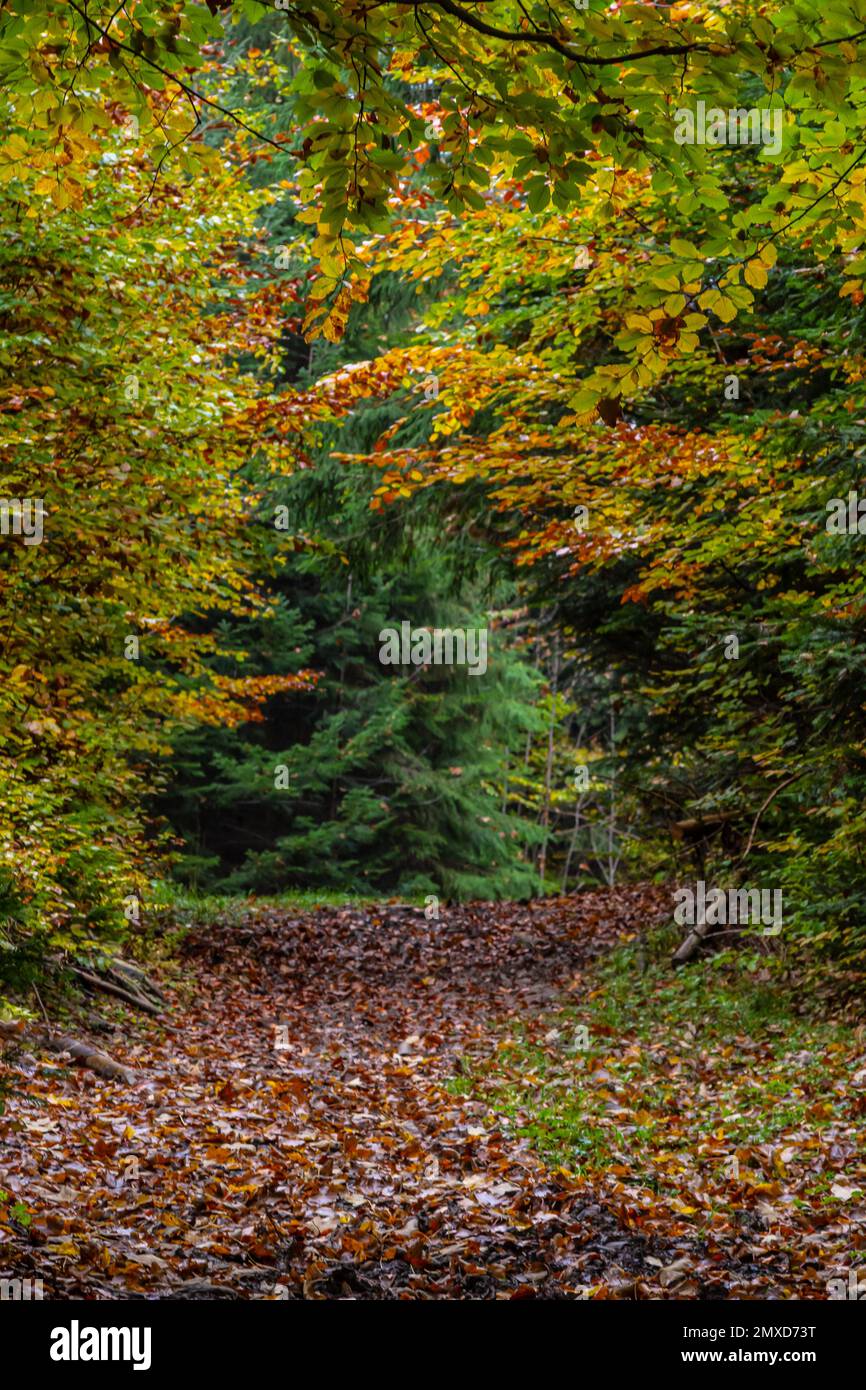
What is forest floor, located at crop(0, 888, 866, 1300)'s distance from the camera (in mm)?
4750

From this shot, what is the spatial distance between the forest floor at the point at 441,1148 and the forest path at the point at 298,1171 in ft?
0.06

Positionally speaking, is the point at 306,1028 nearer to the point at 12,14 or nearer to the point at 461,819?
the point at 12,14

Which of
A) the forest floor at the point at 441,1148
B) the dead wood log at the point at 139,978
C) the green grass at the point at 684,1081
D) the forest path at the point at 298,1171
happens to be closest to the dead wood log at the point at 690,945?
the green grass at the point at 684,1081

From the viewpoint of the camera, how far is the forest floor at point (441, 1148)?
475 cm

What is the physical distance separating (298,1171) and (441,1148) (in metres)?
0.97

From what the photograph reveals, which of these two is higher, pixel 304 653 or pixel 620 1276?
A: pixel 304 653

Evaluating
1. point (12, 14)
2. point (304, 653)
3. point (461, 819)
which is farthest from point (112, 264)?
point (461, 819)

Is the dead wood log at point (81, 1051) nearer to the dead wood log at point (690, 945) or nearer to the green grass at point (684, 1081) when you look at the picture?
the green grass at point (684, 1081)

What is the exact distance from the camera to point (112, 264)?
8.62m

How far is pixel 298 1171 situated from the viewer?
6215 mm

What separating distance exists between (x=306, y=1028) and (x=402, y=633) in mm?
11583

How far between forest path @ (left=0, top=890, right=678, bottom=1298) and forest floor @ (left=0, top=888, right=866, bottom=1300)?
18 millimetres

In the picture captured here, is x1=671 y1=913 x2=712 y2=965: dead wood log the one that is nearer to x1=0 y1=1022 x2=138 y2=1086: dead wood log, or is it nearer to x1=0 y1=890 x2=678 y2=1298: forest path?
x1=0 y1=890 x2=678 y2=1298: forest path

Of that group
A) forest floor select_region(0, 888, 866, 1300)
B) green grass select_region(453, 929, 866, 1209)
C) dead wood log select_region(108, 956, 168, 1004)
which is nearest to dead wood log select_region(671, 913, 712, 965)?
green grass select_region(453, 929, 866, 1209)
